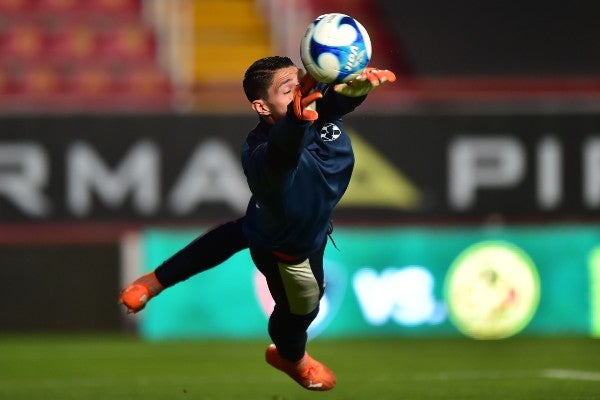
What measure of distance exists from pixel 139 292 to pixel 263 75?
54.1 inches

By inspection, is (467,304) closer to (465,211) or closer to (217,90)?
(465,211)

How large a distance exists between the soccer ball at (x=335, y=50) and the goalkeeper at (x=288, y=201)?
0.08m

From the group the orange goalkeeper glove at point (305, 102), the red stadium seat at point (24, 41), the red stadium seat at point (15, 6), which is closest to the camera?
the orange goalkeeper glove at point (305, 102)

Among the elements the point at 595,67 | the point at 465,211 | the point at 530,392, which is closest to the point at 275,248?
the point at 530,392

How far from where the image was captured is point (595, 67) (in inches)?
632

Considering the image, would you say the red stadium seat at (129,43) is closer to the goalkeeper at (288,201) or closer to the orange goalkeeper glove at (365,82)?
the goalkeeper at (288,201)

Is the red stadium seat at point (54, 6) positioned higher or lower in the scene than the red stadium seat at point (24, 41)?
higher

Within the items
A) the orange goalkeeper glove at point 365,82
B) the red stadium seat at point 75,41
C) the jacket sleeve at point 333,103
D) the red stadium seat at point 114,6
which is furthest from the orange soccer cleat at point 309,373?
the red stadium seat at point 114,6

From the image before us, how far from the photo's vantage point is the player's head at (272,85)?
21.9 ft

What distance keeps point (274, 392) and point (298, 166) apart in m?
2.74

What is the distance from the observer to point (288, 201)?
6711mm

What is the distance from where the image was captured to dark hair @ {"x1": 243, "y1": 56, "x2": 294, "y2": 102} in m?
6.70

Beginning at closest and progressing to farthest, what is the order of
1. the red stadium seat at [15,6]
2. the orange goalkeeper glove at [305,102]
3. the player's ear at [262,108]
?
the orange goalkeeper glove at [305,102]
the player's ear at [262,108]
the red stadium seat at [15,6]

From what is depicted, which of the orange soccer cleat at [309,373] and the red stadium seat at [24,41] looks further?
the red stadium seat at [24,41]
